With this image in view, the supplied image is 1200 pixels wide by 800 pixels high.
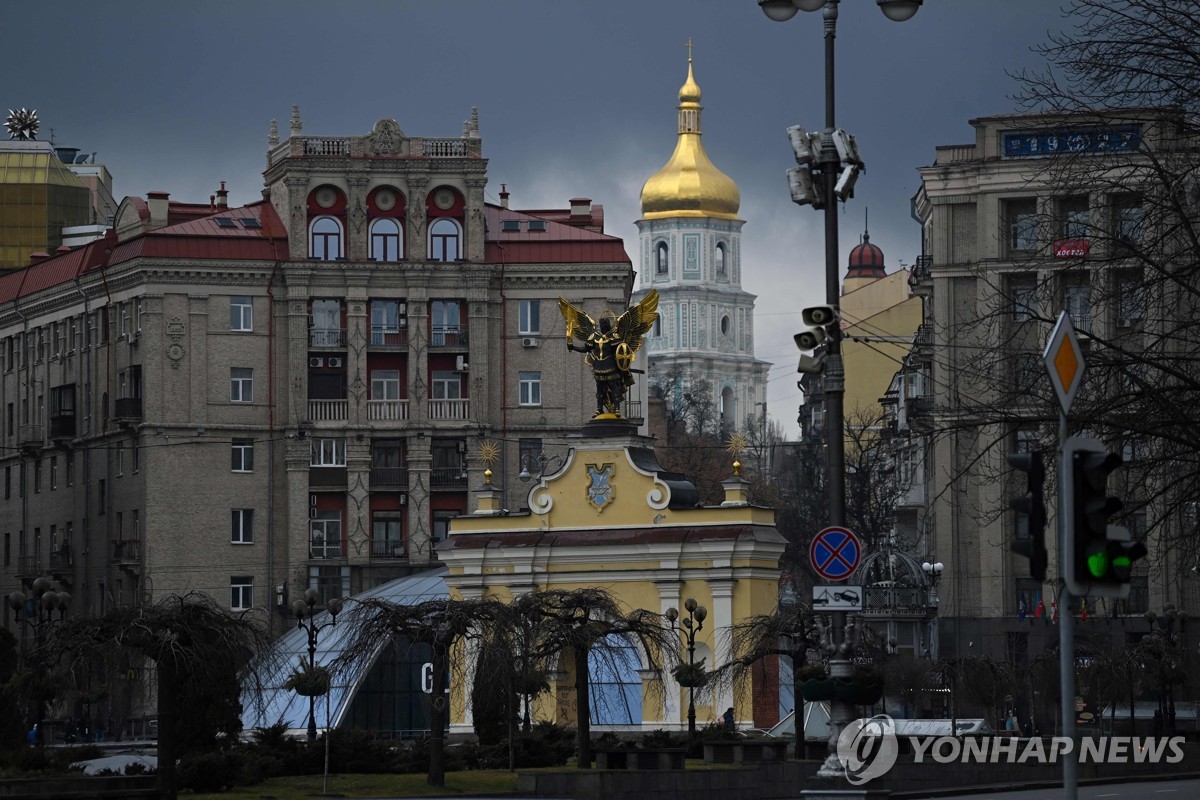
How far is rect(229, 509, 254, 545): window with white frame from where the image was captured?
100m

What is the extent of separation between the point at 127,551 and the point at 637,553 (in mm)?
32185

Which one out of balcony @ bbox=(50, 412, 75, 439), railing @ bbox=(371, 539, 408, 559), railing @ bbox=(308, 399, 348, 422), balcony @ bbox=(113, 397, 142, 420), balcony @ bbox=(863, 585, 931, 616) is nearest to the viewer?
balcony @ bbox=(863, 585, 931, 616)

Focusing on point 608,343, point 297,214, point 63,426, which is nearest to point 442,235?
point 297,214

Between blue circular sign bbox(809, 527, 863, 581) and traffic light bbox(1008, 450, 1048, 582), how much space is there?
699 centimetres

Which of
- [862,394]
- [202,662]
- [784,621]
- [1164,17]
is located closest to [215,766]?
[202,662]

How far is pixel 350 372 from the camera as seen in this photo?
101750 millimetres

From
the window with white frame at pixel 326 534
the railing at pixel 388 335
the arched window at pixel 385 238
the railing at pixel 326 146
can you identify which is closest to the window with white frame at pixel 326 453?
the window with white frame at pixel 326 534

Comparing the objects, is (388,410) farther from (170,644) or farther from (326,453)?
(170,644)

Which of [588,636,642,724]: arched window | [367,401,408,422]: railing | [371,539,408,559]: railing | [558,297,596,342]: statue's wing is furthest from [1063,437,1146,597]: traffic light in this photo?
[367,401,408,422]: railing

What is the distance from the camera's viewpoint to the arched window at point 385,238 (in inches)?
4035

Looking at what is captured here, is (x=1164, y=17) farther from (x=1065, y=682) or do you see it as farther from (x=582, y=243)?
(x=582, y=243)

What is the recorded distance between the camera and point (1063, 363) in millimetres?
23172

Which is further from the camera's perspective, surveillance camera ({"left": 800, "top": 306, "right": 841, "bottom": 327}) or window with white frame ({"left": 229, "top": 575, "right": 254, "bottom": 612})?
window with white frame ({"left": 229, "top": 575, "right": 254, "bottom": 612})

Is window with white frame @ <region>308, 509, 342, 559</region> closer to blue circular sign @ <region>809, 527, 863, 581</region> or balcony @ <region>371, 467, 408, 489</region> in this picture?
balcony @ <region>371, 467, 408, 489</region>
